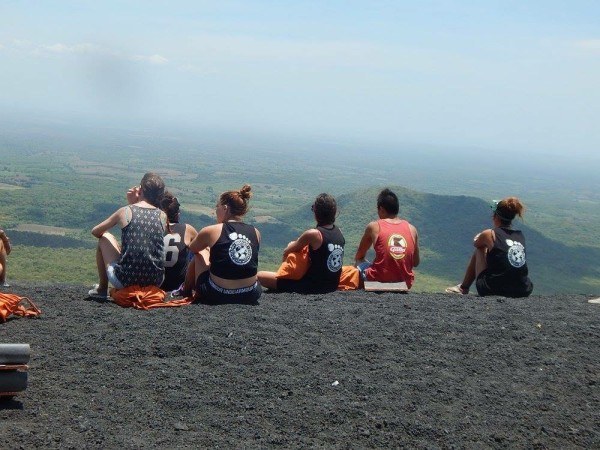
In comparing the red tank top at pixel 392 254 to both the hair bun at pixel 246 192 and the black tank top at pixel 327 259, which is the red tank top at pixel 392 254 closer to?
the black tank top at pixel 327 259

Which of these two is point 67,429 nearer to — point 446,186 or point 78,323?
point 78,323

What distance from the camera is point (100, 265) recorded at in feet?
26.0

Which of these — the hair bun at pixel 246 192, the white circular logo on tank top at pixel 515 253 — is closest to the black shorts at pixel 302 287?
the hair bun at pixel 246 192

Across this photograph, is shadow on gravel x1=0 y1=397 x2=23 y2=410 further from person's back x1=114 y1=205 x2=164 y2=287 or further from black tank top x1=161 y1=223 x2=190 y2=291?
black tank top x1=161 y1=223 x2=190 y2=291

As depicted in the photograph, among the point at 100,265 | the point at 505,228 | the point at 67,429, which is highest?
the point at 505,228

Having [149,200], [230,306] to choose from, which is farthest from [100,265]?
[230,306]

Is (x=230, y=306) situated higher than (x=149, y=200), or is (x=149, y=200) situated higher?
(x=149, y=200)

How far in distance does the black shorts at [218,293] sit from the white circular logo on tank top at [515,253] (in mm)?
3247

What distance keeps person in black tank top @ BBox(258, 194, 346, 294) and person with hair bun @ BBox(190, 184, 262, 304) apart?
2.74 feet

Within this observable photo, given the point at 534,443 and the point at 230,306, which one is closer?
the point at 534,443

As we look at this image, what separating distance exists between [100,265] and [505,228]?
493 centimetres

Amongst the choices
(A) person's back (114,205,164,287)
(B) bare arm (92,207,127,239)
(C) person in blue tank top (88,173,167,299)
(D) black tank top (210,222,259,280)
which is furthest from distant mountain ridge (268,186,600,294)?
(B) bare arm (92,207,127,239)

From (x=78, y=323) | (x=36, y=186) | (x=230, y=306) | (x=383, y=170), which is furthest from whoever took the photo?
(x=383, y=170)

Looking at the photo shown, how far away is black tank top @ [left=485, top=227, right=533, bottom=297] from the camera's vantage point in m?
9.12
